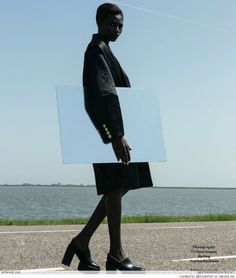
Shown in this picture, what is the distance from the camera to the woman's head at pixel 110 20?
3678 mm

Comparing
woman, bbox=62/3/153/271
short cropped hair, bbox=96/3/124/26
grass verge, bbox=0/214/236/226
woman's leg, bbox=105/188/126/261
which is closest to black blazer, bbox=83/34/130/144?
woman, bbox=62/3/153/271

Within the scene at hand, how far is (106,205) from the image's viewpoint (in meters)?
3.67

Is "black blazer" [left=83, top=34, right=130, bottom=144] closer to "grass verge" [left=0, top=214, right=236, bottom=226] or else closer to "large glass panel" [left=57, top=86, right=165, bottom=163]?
"large glass panel" [left=57, top=86, right=165, bottom=163]

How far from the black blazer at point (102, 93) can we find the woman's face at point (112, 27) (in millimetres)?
92

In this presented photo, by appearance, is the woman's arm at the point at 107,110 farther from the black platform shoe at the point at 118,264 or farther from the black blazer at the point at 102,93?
the black platform shoe at the point at 118,264

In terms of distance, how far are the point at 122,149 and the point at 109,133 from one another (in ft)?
0.49

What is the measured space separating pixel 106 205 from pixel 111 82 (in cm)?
85

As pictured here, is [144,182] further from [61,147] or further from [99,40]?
[99,40]

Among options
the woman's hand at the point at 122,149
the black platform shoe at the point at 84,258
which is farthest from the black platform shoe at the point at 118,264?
the woman's hand at the point at 122,149

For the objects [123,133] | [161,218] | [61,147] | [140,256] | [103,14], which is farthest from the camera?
[161,218]

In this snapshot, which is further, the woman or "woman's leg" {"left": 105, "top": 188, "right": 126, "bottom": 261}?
"woman's leg" {"left": 105, "top": 188, "right": 126, "bottom": 261}

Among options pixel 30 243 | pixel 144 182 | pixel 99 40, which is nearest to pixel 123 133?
pixel 144 182

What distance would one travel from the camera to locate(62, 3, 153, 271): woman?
346cm

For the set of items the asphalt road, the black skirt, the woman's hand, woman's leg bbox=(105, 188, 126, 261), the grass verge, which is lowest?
the grass verge
